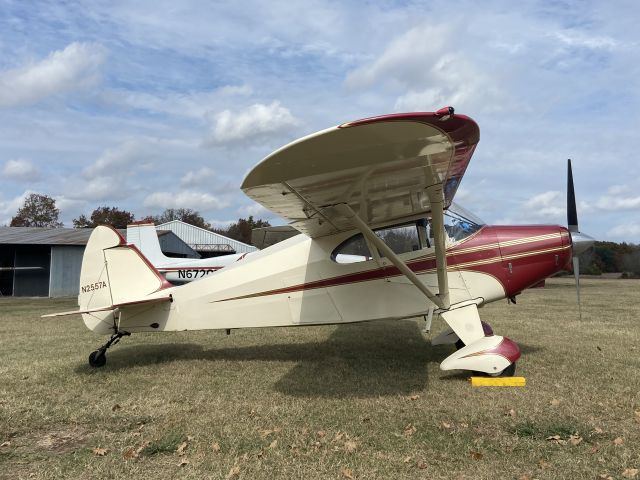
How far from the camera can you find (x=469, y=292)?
20.8 feet

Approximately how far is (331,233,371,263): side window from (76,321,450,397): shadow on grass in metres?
1.51

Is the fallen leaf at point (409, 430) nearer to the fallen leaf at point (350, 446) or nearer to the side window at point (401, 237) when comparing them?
the fallen leaf at point (350, 446)

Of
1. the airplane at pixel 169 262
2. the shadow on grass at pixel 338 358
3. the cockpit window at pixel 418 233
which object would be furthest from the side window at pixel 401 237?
the airplane at pixel 169 262

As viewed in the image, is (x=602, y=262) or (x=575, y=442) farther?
(x=602, y=262)

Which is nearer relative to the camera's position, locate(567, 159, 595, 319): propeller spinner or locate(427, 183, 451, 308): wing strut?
locate(427, 183, 451, 308): wing strut

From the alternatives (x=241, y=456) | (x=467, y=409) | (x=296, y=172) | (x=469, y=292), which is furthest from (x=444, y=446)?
(x=469, y=292)

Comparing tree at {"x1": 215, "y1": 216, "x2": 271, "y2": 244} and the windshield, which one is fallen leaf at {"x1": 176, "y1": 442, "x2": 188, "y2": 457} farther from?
tree at {"x1": 215, "y1": 216, "x2": 271, "y2": 244}

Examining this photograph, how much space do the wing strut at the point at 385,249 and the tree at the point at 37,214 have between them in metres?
79.3

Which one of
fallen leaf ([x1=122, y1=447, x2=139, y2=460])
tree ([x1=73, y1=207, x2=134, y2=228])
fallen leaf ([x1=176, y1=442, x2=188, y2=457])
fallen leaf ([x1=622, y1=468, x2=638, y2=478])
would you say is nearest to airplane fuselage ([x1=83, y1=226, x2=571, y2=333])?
fallen leaf ([x1=176, y1=442, x2=188, y2=457])

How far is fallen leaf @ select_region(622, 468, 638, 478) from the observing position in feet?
10.2

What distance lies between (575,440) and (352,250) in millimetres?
3745

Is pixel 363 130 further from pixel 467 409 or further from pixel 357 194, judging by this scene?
pixel 467 409

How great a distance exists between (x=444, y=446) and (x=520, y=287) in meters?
3.44

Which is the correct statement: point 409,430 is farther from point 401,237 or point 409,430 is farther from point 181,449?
point 401,237
